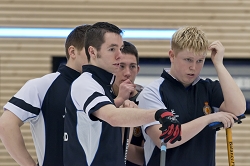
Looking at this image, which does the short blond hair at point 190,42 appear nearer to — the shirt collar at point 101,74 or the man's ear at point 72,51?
the shirt collar at point 101,74

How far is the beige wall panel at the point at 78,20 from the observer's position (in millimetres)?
5961

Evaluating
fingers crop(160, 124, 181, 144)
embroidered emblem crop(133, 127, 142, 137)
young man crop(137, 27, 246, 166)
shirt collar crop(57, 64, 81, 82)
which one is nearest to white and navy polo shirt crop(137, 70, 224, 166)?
young man crop(137, 27, 246, 166)

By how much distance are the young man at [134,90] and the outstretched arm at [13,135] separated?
0.64 metres

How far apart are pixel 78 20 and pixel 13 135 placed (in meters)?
3.09

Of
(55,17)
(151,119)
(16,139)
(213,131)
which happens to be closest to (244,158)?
(55,17)

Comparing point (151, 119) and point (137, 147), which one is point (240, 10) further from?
point (151, 119)

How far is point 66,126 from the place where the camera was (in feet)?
8.89

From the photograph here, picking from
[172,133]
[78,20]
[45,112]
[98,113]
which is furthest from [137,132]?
[78,20]

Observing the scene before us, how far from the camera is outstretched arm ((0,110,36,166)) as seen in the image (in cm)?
305

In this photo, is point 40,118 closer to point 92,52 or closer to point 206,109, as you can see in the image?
point 92,52

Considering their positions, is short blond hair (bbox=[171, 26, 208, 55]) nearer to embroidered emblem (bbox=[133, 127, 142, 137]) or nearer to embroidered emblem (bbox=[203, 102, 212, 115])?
embroidered emblem (bbox=[203, 102, 212, 115])

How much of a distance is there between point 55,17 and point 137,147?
311cm

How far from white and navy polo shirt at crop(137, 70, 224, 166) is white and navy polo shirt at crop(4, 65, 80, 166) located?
19.8 inches

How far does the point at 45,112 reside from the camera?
10.1 ft
